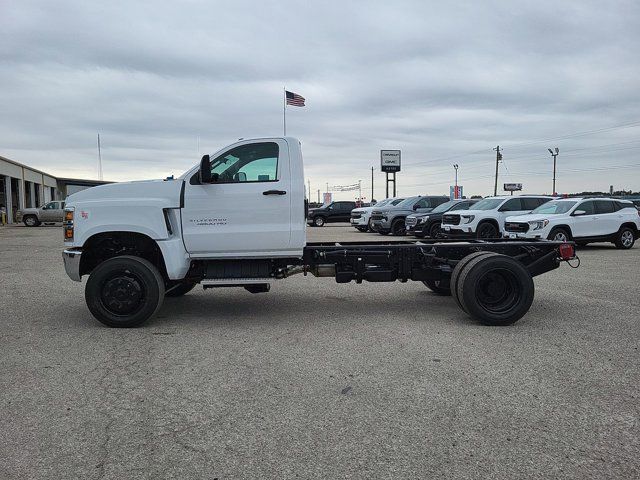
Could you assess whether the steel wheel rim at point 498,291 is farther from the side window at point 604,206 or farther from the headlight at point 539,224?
the side window at point 604,206

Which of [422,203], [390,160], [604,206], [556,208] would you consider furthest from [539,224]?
[390,160]

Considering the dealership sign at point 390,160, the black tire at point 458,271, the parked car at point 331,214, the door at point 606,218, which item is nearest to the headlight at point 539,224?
the door at point 606,218

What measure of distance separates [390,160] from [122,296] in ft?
145

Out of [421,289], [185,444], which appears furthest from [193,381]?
[421,289]

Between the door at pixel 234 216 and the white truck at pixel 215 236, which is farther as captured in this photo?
the door at pixel 234 216

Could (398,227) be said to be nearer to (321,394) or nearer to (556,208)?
(556,208)

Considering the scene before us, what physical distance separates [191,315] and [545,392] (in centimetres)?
463

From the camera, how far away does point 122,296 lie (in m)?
6.25

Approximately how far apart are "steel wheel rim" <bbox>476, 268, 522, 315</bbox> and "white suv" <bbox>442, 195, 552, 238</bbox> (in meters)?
11.4

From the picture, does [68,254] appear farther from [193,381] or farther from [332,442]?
[332,442]

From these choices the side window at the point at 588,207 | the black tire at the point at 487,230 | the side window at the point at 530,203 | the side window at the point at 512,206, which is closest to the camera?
the side window at the point at 588,207

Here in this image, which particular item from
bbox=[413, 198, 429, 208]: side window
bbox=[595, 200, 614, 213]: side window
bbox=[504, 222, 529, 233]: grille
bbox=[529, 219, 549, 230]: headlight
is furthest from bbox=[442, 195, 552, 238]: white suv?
bbox=[413, 198, 429, 208]: side window

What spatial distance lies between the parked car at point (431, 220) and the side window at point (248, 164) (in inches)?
569

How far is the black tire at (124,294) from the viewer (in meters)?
6.23
